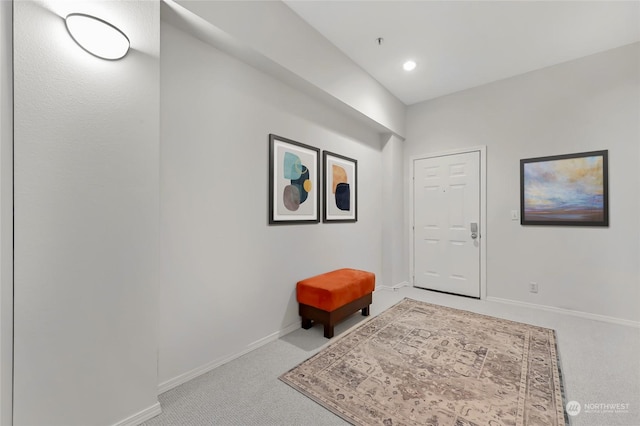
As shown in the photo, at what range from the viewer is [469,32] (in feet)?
8.75

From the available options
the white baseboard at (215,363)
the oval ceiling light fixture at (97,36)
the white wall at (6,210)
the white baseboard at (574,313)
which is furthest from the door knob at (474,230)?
the white wall at (6,210)

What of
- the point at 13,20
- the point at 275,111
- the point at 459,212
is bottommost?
A: the point at 459,212

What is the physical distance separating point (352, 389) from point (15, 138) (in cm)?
222

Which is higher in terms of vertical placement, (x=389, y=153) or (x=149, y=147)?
(x=389, y=153)

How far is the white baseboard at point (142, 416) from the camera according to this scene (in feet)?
4.71

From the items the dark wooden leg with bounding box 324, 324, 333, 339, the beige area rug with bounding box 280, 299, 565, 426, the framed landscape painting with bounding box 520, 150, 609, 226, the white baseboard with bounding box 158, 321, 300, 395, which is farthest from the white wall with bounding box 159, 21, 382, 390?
the framed landscape painting with bounding box 520, 150, 609, 226

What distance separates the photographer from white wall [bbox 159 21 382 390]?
5.98ft

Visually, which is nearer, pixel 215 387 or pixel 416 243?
pixel 215 387

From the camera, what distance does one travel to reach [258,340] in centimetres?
236

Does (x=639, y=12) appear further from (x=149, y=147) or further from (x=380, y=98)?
(x=149, y=147)

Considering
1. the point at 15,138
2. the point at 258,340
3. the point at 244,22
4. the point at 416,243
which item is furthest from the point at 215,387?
the point at 416,243

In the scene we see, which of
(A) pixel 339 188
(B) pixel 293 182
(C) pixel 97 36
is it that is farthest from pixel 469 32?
(C) pixel 97 36

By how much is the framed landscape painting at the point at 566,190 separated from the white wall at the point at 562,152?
0.25 ft

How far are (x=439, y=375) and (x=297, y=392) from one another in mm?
1026
